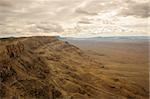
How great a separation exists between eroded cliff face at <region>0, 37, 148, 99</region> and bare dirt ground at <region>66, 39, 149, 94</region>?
149mm

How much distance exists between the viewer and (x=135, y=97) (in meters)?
6.41


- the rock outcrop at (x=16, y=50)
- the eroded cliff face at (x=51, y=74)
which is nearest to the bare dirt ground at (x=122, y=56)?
the eroded cliff face at (x=51, y=74)

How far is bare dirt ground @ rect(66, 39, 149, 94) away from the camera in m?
6.38

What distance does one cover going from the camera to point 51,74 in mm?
6781

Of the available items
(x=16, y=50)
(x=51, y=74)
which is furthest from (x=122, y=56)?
(x=16, y=50)

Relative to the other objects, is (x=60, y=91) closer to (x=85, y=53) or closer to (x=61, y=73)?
(x=61, y=73)

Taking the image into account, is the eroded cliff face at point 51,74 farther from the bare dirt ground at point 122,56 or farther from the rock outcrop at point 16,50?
the bare dirt ground at point 122,56

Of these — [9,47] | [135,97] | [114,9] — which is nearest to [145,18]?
[114,9]

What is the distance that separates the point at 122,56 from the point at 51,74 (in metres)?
1.93

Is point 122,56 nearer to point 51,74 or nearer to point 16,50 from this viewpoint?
point 51,74

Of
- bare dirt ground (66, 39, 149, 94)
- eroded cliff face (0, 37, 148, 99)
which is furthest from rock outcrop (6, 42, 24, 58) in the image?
bare dirt ground (66, 39, 149, 94)

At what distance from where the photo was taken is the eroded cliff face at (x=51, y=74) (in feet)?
21.6

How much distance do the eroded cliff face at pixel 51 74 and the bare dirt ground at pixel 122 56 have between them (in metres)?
0.15

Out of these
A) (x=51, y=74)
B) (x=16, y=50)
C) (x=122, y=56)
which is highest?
(x=16, y=50)
